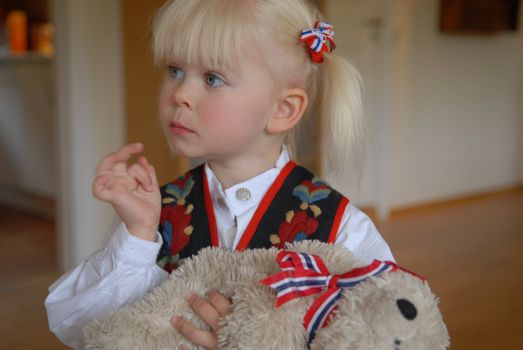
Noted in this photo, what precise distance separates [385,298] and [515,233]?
336 cm

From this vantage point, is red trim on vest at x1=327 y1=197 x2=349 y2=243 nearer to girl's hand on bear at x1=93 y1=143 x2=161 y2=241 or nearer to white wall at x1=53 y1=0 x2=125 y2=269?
girl's hand on bear at x1=93 y1=143 x2=161 y2=241

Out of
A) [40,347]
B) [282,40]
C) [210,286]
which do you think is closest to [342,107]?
[282,40]

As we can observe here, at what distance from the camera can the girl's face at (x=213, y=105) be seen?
931 millimetres

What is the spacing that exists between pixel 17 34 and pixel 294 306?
481 centimetres

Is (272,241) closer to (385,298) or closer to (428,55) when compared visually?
(385,298)

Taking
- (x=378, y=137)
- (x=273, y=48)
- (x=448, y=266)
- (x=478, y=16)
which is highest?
(x=478, y=16)

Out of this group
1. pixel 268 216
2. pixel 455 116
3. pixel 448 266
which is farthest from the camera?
pixel 455 116

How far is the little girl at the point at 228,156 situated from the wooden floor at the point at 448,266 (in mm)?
Answer: 1375

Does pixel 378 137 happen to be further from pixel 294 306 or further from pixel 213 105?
pixel 294 306

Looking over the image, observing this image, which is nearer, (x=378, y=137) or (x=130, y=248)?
(x=130, y=248)

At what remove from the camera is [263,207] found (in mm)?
1020

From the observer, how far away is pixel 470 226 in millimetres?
3898

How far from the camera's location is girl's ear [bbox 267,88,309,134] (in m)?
1.02

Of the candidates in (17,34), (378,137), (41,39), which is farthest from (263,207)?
(17,34)
